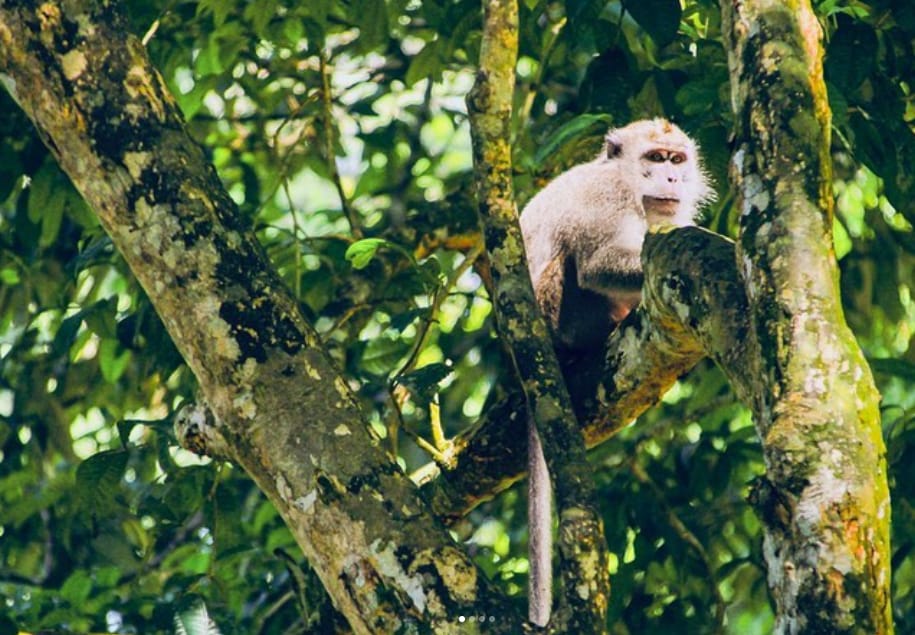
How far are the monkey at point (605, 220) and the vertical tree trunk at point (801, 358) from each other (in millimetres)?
2209

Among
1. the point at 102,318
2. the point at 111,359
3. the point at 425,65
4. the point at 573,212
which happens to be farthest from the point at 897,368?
the point at 111,359

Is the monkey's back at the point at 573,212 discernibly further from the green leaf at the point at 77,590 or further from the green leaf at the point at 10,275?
the green leaf at the point at 10,275

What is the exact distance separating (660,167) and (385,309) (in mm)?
1211

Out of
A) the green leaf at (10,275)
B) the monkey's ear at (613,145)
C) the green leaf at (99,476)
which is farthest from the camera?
the green leaf at (10,275)

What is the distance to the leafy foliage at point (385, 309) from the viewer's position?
4457mm

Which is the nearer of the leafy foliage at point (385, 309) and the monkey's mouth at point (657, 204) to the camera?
the leafy foliage at point (385, 309)

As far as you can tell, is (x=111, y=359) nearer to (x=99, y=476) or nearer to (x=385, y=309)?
(x=385, y=309)

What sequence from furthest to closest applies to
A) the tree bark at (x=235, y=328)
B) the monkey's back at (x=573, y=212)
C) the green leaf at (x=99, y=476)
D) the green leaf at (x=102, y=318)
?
the monkey's back at (x=573, y=212)
the green leaf at (x=102, y=318)
the green leaf at (x=99, y=476)
the tree bark at (x=235, y=328)

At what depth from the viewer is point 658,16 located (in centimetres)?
398

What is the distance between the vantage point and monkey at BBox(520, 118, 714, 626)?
17.8ft

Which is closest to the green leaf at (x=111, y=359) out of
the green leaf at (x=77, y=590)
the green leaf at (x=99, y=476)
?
the green leaf at (x=77, y=590)

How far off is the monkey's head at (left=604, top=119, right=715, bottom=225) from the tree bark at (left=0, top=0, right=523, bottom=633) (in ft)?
8.29

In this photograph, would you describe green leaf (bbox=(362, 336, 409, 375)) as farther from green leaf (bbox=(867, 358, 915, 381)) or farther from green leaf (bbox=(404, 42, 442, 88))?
green leaf (bbox=(867, 358, 915, 381))

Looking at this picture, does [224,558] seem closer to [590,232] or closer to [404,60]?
[590,232]
